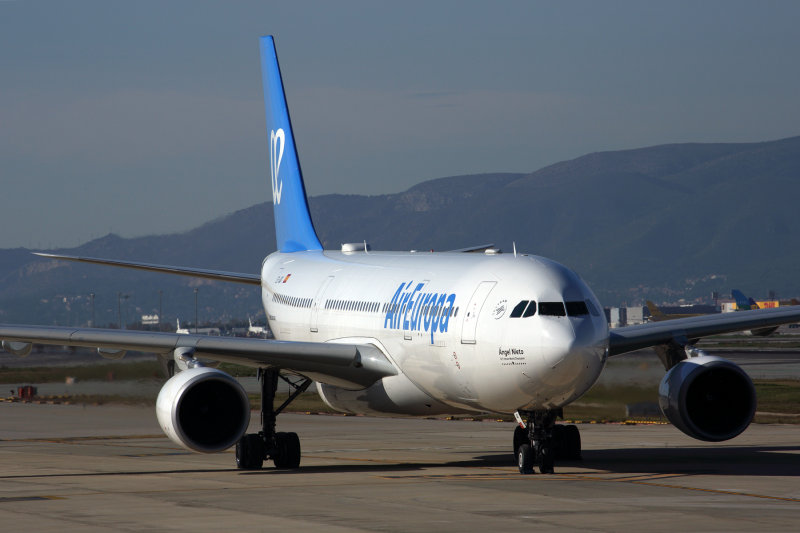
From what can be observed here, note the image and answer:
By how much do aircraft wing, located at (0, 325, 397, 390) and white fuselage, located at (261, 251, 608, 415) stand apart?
58 cm

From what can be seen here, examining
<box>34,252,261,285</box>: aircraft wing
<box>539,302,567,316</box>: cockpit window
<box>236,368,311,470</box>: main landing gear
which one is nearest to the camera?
<box>539,302,567,316</box>: cockpit window

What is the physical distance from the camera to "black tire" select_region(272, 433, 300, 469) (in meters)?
24.2

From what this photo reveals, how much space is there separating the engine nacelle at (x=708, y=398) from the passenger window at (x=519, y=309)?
3928 millimetres

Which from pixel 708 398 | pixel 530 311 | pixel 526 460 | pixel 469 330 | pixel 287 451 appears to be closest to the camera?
pixel 530 311

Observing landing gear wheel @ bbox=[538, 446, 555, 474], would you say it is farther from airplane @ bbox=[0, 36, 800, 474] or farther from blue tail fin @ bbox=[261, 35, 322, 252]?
blue tail fin @ bbox=[261, 35, 322, 252]

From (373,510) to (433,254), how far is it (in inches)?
388

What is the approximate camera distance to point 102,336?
77.3 ft

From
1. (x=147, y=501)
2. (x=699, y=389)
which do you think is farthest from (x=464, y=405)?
(x=147, y=501)

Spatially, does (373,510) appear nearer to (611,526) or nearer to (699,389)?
(611,526)

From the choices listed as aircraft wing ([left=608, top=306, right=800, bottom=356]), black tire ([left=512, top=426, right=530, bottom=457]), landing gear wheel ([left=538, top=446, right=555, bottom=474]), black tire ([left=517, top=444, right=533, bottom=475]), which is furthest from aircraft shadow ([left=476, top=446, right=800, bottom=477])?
aircraft wing ([left=608, top=306, right=800, bottom=356])

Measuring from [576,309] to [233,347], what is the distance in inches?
256

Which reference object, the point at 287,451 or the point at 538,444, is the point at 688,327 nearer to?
the point at 538,444

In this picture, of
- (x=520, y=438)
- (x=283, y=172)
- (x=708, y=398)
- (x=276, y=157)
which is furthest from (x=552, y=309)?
(x=276, y=157)

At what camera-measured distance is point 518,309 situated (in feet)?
66.9
